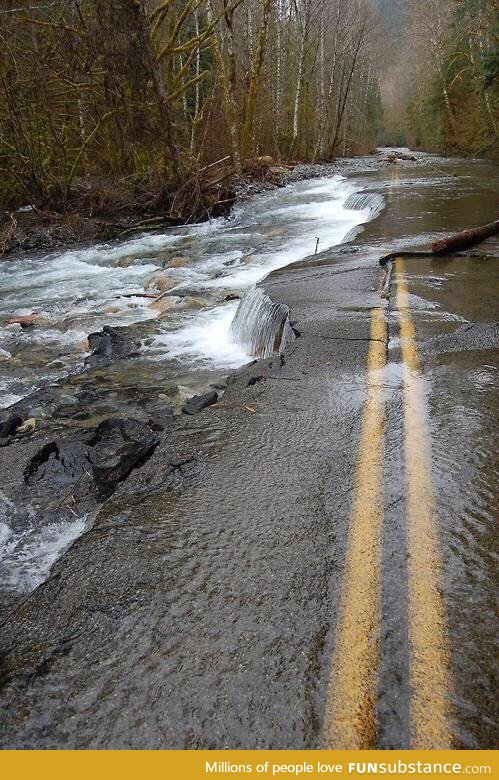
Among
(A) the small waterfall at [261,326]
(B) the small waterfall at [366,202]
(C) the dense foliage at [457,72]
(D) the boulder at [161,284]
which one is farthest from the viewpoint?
(C) the dense foliage at [457,72]

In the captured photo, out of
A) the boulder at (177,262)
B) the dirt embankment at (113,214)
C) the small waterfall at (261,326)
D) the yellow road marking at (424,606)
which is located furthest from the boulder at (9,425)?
the dirt embankment at (113,214)

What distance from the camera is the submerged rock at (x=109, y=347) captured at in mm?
5422

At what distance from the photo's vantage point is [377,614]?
5.45 feet

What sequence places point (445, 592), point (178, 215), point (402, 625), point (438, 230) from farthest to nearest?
point (178, 215)
point (438, 230)
point (445, 592)
point (402, 625)

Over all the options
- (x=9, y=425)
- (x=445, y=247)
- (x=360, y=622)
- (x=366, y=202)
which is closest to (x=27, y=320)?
(x=9, y=425)

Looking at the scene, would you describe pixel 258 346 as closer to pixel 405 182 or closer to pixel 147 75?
pixel 147 75

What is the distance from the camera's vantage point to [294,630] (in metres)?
1.65

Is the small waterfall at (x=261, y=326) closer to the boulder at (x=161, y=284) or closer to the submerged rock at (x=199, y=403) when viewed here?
the submerged rock at (x=199, y=403)

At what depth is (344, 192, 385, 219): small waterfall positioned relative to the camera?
41.6 feet

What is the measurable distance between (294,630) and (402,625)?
0.34 meters

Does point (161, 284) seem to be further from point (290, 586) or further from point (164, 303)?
point (290, 586)

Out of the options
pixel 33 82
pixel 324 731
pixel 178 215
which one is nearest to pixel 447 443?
pixel 324 731

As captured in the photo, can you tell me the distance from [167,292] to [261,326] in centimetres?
313

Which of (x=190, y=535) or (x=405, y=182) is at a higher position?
(x=405, y=182)
